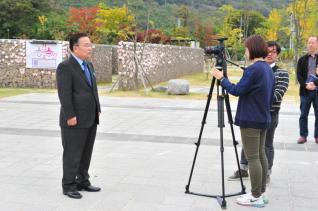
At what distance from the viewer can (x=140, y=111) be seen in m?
12.1

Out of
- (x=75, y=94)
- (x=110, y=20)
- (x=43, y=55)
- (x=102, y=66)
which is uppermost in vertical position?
(x=110, y=20)

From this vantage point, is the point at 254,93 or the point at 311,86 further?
the point at 311,86

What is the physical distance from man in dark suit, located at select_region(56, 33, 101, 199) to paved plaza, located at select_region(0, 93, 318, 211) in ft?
1.07

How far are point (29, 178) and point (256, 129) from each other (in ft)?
8.86

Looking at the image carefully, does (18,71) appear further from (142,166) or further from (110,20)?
(110,20)

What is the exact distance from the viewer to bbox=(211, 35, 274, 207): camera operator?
4.61 m

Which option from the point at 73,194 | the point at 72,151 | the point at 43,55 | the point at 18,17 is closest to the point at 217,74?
the point at 72,151

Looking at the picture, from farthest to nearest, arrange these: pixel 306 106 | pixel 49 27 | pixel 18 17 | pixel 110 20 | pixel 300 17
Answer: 1. pixel 110 20
2. pixel 18 17
3. pixel 49 27
4. pixel 300 17
5. pixel 306 106

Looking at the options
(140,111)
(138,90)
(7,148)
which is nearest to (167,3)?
(138,90)

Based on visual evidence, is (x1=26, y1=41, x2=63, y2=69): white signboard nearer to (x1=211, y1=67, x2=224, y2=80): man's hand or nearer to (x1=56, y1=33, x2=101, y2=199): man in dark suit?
(x1=56, y1=33, x2=101, y2=199): man in dark suit

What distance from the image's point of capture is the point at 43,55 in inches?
733

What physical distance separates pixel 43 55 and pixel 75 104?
46.2ft

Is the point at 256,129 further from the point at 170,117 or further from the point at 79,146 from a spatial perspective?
the point at 170,117

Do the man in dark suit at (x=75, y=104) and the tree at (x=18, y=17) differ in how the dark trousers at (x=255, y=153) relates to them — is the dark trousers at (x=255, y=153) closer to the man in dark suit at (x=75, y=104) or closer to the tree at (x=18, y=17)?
the man in dark suit at (x=75, y=104)
